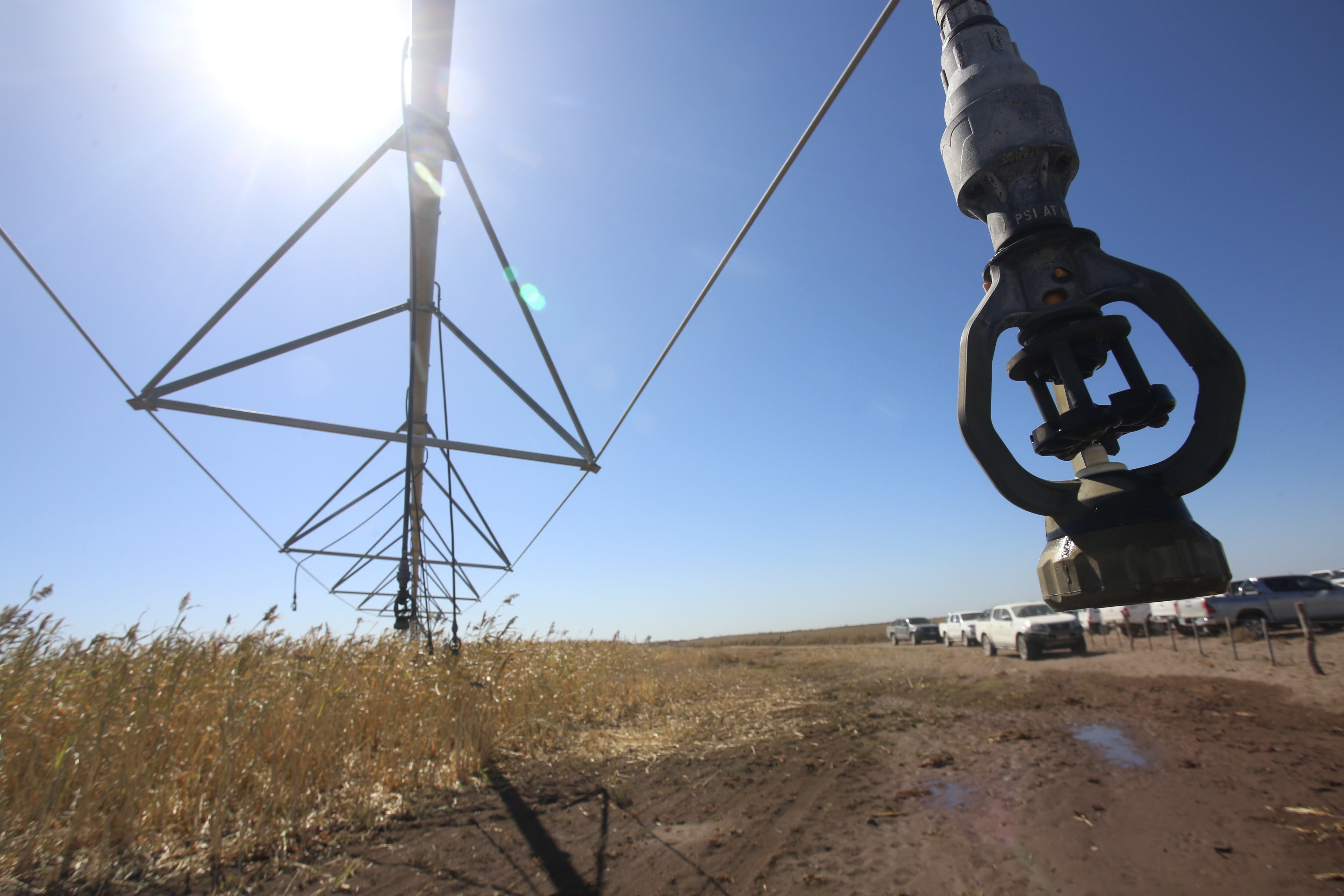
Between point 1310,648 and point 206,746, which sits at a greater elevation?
point 206,746

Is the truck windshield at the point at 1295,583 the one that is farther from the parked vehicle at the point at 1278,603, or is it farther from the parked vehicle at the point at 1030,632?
the parked vehicle at the point at 1030,632

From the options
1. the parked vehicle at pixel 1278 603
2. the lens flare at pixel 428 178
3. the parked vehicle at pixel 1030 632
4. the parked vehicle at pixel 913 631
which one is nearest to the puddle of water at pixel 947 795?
the lens flare at pixel 428 178

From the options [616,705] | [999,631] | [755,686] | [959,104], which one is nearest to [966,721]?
[616,705]

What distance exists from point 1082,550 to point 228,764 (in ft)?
17.1

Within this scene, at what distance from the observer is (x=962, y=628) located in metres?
25.7

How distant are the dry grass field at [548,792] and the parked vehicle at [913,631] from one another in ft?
85.8

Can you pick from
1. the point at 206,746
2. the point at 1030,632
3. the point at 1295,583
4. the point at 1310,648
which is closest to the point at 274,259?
the point at 206,746

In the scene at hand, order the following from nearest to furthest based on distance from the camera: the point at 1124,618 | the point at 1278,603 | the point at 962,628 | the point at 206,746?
the point at 206,746, the point at 1278,603, the point at 1124,618, the point at 962,628

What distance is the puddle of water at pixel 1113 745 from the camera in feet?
17.7

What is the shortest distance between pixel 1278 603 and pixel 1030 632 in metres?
7.69

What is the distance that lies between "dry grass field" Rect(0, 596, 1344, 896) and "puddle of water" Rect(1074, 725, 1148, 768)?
0.16 ft

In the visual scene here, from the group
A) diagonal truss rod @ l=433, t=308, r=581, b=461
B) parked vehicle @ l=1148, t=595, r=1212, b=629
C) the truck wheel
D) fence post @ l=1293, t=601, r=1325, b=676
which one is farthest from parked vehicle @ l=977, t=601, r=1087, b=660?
diagonal truss rod @ l=433, t=308, r=581, b=461

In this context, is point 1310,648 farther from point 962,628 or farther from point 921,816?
point 962,628

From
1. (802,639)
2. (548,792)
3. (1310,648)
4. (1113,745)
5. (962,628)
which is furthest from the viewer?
(802,639)
